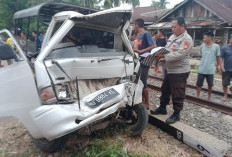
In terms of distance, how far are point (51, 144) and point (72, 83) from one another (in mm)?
921

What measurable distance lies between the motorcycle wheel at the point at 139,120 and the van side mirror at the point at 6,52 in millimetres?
2014

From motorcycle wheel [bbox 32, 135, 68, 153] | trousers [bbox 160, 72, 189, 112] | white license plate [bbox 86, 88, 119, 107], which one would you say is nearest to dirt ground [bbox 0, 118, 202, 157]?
motorcycle wheel [bbox 32, 135, 68, 153]

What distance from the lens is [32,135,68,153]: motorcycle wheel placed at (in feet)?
9.59

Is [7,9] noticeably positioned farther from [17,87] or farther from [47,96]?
[47,96]

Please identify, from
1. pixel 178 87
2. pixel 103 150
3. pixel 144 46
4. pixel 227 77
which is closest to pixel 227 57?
pixel 227 77

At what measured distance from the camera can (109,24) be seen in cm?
369

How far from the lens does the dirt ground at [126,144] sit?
124 inches

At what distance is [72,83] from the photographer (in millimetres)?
2830

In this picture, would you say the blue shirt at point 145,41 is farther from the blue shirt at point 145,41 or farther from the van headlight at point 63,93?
the van headlight at point 63,93

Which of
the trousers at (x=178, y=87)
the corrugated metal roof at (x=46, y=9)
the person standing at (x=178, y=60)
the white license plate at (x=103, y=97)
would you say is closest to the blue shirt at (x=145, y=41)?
the person standing at (x=178, y=60)

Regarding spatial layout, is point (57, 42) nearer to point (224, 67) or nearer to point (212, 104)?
point (212, 104)

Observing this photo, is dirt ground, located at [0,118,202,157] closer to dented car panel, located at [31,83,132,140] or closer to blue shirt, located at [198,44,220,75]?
dented car panel, located at [31,83,132,140]

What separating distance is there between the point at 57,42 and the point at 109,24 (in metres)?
1.05

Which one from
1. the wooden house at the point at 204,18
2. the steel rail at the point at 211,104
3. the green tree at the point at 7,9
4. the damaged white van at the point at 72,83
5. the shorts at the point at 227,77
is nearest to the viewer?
the damaged white van at the point at 72,83
